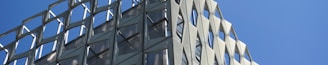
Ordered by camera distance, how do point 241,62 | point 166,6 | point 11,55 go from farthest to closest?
point 241,62
point 11,55
point 166,6

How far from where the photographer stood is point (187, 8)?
30.4 meters

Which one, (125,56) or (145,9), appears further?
(145,9)

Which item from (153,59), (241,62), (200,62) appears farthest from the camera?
(241,62)

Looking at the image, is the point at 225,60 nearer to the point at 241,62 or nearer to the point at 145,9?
the point at 241,62

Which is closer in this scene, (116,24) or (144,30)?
(144,30)

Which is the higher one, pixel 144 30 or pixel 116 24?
pixel 116 24

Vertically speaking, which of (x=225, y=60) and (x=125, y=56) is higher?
(x=225, y=60)

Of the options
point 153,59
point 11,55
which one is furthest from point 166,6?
point 11,55

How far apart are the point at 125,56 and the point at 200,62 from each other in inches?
196

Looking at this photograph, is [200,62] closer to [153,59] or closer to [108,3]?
[153,59]

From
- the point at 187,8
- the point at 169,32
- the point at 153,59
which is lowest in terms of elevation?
the point at 153,59

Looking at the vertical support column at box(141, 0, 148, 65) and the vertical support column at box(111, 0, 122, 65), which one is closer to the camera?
the vertical support column at box(141, 0, 148, 65)

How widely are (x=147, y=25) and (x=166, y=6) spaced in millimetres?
1441

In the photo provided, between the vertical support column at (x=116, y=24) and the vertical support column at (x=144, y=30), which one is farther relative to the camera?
the vertical support column at (x=116, y=24)
